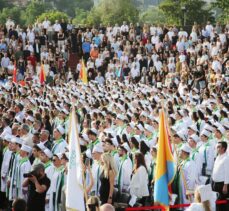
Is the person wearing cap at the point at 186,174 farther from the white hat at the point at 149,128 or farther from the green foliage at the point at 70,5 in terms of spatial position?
the green foliage at the point at 70,5

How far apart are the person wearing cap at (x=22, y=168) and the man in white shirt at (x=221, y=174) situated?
3.59 m

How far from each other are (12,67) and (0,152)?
839 inches

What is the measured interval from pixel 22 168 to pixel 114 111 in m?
7.38

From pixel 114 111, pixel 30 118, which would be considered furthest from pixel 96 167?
pixel 114 111

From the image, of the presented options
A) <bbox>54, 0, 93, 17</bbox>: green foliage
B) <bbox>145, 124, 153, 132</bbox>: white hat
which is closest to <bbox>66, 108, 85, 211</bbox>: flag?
<bbox>145, 124, 153, 132</bbox>: white hat

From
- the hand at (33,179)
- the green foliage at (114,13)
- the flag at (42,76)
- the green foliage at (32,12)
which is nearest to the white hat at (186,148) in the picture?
the hand at (33,179)

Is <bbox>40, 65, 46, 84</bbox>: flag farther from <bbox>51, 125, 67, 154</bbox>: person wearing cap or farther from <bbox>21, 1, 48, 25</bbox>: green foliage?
<bbox>21, 1, 48, 25</bbox>: green foliage

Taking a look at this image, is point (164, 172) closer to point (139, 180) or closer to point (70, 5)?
point (139, 180)

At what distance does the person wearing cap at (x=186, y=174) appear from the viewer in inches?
556

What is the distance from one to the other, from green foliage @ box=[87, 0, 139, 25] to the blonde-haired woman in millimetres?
87475

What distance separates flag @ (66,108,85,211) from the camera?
37.4 ft

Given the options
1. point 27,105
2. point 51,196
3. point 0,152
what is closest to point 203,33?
point 27,105

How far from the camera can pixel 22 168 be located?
15195 millimetres

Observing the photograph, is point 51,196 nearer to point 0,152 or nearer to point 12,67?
point 0,152
